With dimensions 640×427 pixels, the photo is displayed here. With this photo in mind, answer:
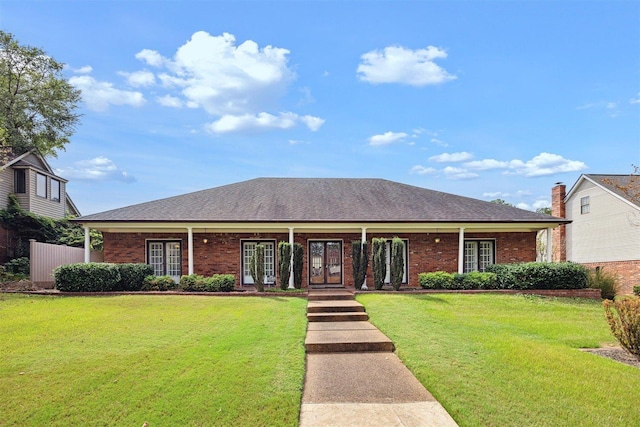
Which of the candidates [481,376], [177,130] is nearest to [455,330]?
[481,376]

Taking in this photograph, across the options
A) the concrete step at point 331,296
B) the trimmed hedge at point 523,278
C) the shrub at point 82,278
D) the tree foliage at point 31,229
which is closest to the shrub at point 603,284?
the trimmed hedge at point 523,278

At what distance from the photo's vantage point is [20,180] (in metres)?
22.9

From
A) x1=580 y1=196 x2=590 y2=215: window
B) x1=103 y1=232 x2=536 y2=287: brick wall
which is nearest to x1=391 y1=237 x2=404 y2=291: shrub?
x1=103 y1=232 x2=536 y2=287: brick wall

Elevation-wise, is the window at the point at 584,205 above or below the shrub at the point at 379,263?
above

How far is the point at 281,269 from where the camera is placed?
14.4 m

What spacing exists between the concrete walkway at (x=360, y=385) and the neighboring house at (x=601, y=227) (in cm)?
1485

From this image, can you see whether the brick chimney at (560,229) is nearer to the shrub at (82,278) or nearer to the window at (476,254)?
the window at (476,254)

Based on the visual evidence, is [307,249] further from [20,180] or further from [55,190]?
[55,190]

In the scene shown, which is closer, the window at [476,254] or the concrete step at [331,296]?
the concrete step at [331,296]

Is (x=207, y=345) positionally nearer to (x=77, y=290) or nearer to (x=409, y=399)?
(x=409, y=399)

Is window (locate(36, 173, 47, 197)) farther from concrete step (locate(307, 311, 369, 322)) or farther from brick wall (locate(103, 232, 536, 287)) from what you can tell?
concrete step (locate(307, 311, 369, 322))

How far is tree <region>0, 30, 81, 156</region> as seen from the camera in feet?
87.8

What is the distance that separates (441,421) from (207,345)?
13.8ft

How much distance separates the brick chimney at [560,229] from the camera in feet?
81.6
